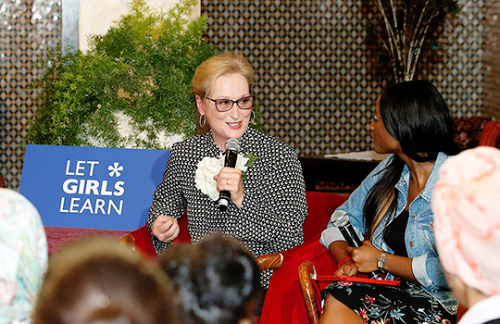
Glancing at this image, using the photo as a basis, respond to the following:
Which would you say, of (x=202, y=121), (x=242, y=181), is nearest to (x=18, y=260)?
(x=242, y=181)

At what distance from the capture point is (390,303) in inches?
84.7

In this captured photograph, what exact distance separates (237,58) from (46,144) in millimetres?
1327

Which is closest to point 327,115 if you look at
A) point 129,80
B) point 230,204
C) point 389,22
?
point 389,22

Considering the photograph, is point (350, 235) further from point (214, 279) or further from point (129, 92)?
point (214, 279)

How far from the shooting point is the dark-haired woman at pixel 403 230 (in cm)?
212

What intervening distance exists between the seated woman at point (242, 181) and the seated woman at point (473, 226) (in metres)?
1.37

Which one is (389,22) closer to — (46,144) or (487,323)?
(46,144)

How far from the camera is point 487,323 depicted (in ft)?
3.19

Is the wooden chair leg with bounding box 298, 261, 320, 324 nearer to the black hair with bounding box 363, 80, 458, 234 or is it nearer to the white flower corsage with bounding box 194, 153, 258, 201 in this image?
the white flower corsage with bounding box 194, 153, 258, 201

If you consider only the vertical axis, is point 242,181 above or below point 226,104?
below

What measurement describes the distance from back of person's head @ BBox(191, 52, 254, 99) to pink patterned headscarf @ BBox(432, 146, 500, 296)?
1.66 m

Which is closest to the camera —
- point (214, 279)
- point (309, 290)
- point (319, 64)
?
point (214, 279)

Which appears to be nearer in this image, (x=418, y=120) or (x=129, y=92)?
(x=418, y=120)

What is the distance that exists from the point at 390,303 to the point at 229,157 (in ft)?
2.77
